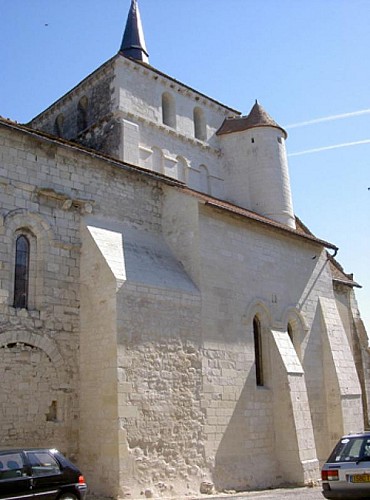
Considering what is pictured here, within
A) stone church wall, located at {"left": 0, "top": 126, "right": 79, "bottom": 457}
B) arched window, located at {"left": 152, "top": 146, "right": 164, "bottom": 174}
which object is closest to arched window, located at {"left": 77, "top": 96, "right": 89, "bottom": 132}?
arched window, located at {"left": 152, "top": 146, "right": 164, "bottom": 174}

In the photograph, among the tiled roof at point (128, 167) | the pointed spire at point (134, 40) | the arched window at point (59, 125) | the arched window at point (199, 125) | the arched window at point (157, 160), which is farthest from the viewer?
the pointed spire at point (134, 40)

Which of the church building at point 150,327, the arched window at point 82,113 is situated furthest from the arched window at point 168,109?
the arched window at point 82,113

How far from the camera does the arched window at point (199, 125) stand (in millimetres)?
21781

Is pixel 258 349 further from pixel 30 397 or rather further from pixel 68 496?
pixel 68 496

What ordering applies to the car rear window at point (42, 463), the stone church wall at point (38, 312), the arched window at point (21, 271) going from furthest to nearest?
the arched window at point (21, 271) < the stone church wall at point (38, 312) < the car rear window at point (42, 463)

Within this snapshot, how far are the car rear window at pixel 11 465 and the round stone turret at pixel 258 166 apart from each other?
14.0m

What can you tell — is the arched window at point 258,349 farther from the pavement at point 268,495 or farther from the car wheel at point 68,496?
the car wheel at point 68,496

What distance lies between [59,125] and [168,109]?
4.02 meters

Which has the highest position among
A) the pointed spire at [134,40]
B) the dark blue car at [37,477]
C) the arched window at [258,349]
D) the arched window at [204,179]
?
the pointed spire at [134,40]

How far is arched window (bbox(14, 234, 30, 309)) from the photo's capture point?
38.7 ft

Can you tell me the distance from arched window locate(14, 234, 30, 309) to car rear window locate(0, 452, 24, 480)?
13.5 ft

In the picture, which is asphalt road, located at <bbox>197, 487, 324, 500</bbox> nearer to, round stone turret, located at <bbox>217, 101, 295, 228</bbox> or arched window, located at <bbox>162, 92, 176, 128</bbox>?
round stone turret, located at <bbox>217, 101, 295, 228</bbox>

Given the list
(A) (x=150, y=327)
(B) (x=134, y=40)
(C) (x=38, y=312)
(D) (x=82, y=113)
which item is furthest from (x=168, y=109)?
(C) (x=38, y=312)

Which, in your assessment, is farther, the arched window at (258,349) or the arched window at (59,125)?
the arched window at (59,125)
